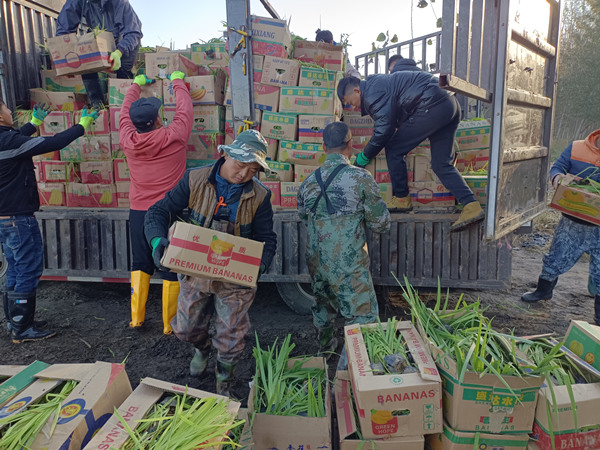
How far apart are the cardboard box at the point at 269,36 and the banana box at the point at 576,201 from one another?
280 centimetres

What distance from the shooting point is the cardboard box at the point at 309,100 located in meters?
4.09

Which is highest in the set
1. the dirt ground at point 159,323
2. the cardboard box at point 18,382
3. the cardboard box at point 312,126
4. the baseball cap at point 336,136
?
the cardboard box at point 312,126

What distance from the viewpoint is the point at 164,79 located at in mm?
4266

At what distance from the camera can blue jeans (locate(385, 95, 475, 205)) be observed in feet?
12.6

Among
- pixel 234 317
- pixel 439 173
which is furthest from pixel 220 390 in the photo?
pixel 439 173

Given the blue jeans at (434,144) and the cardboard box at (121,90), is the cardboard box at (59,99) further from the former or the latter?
the blue jeans at (434,144)

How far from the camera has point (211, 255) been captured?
2.44 metres

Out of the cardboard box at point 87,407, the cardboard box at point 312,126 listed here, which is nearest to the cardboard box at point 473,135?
the cardboard box at point 312,126

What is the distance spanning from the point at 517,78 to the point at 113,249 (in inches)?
155

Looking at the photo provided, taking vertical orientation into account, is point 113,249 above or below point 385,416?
above

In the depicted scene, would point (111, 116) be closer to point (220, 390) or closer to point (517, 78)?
point (220, 390)

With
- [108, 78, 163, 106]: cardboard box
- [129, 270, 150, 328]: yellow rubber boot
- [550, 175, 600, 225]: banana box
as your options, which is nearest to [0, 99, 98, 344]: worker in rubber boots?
[108, 78, 163, 106]: cardboard box

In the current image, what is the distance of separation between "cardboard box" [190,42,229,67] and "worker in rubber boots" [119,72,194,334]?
715 mm

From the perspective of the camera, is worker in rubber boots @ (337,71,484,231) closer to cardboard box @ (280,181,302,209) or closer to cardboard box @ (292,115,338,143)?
cardboard box @ (292,115,338,143)
